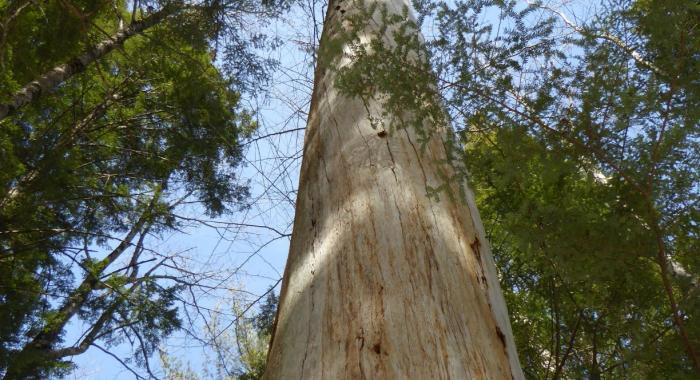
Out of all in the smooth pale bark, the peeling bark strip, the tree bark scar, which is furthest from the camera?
the peeling bark strip

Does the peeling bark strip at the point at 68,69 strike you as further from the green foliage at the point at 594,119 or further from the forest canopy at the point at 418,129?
the green foliage at the point at 594,119

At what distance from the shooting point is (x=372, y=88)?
92.0 inches

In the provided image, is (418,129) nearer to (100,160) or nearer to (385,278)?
(385,278)

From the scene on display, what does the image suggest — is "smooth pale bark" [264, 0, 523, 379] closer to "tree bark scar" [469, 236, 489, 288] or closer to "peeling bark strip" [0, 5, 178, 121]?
"tree bark scar" [469, 236, 489, 288]

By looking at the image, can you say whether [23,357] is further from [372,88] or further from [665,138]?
[665,138]

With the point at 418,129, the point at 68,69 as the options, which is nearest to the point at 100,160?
the point at 68,69

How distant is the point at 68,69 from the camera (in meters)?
5.33

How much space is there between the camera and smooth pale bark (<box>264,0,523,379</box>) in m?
1.43

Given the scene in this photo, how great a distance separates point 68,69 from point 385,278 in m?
4.87

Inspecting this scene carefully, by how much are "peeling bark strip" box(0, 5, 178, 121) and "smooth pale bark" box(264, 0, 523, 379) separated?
11.0ft

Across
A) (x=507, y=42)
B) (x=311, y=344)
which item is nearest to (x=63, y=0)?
(x=507, y=42)

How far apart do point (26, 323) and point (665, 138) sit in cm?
621

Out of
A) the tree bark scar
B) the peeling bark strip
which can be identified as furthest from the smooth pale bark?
the peeling bark strip

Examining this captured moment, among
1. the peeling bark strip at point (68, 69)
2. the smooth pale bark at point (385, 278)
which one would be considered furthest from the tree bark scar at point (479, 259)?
the peeling bark strip at point (68, 69)
